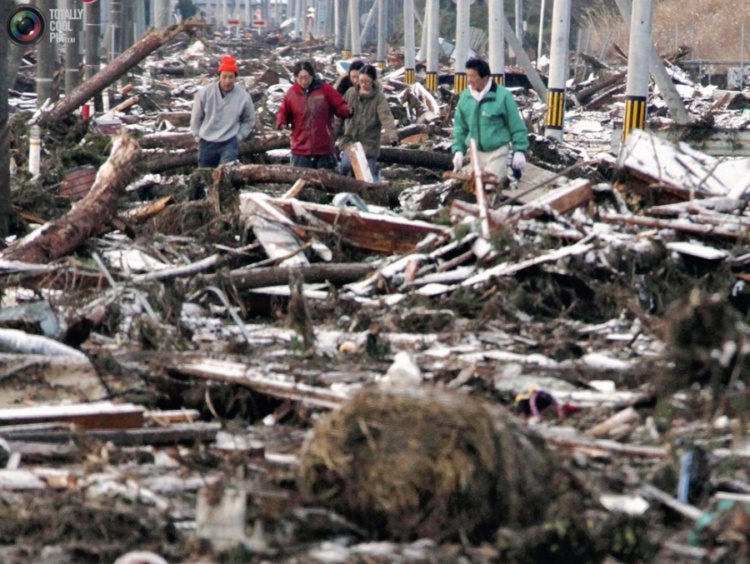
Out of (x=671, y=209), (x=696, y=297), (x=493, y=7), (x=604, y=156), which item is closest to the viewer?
(x=696, y=297)

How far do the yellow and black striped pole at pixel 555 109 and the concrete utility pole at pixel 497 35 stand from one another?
4117 mm

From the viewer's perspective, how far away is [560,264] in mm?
10203

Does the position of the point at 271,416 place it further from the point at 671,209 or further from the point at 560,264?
the point at 671,209

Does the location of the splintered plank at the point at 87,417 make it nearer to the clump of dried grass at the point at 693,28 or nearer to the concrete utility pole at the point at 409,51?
the concrete utility pole at the point at 409,51

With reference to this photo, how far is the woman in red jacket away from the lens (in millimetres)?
15641

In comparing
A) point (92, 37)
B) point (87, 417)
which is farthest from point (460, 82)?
point (87, 417)

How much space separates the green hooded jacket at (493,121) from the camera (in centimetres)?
1348

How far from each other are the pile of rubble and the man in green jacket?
347mm

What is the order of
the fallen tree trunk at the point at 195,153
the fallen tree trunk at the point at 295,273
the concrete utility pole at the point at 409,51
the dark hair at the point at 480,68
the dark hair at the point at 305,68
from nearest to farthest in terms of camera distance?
the fallen tree trunk at the point at 295,273 < the dark hair at the point at 480,68 < the dark hair at the point at 305,68 < the fallen tree trunk at the point at 195,153 < the concrete utility pole at the point at 409,51

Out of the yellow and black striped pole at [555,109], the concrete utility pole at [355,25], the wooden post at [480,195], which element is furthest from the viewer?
the concrete utility pole at [355,25]

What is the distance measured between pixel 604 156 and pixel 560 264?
4.46 meters

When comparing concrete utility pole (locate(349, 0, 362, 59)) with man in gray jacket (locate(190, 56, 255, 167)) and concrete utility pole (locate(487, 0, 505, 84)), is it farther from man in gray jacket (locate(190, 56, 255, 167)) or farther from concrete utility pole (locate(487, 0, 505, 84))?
man in gray jacket (locate(190, 56, 255, 167))

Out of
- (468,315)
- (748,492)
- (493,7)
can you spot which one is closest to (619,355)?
(468,315)

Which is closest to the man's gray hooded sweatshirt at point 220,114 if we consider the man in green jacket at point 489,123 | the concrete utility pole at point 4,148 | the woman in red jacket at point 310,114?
the woman in red jacket at point 310,114
